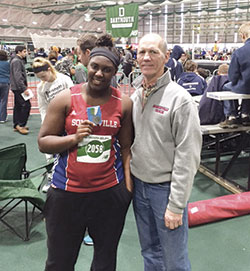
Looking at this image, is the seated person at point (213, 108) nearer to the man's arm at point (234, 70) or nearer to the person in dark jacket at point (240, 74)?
the person in dark jacket at point (240, 74)

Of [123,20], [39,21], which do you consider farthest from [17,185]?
[39,21]

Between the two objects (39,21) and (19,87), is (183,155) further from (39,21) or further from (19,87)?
(39,21)

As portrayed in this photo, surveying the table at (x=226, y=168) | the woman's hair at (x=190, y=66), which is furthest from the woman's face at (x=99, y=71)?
the woman's hair at (x=190, y=66)

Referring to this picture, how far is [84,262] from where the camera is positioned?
7.93 ft

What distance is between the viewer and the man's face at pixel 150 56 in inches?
57.1

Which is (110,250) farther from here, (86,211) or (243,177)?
(243,177)

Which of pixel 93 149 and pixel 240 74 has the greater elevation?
pixel 240 74

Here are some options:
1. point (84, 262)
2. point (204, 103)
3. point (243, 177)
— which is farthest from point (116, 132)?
point (243, 177)

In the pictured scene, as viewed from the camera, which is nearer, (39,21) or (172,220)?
(172,220)

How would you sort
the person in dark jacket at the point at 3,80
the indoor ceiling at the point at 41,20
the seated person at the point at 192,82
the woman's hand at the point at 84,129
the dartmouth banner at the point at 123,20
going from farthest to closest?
the indoor ceiling at the point at 41,20 < the person in dark jacket at the point at 3,80 < the dartmouth banner at the point at 123,20 < the seated person at the point at 192,82 < the woman's hand at the point at 84,129

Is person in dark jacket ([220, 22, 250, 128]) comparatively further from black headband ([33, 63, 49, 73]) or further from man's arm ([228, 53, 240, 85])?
Result: black headband ([33, 63, 49, 73])

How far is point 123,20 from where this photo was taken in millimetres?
6559

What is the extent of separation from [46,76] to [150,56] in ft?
5.95

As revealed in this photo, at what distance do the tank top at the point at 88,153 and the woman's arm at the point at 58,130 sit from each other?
29 mm
